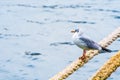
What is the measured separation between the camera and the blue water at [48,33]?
18.6 metres

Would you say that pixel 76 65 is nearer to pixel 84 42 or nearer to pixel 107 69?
pixel 107 69

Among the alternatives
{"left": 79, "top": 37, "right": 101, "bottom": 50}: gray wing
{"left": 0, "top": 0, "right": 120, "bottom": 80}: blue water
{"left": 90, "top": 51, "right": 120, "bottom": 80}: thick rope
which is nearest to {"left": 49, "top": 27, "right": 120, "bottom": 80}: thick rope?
{"left": 79, "top": 37, "right": 101, "bottom": 50}: gray wing

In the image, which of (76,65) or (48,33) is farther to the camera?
(48,33)

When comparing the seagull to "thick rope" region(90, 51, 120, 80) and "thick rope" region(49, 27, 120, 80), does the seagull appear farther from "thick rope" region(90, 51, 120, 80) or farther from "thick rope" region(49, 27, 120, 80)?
"thick rope" region(90, 51, 120, 80)

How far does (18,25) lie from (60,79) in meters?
21.6

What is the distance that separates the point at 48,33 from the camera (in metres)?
25.1

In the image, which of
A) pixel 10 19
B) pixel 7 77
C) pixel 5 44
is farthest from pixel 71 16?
pixel 7 77

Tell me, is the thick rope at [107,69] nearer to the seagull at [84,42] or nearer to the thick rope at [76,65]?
the thick rope at [76,65]

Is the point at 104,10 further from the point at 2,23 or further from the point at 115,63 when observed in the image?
the point at 115,63

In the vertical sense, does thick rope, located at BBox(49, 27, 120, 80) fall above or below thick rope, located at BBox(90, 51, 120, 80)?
above

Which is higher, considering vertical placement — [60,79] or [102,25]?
[60,79]

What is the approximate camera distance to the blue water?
18641 mm

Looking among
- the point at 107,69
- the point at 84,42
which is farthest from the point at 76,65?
the point at 84,42

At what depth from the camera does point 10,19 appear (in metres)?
28.8
